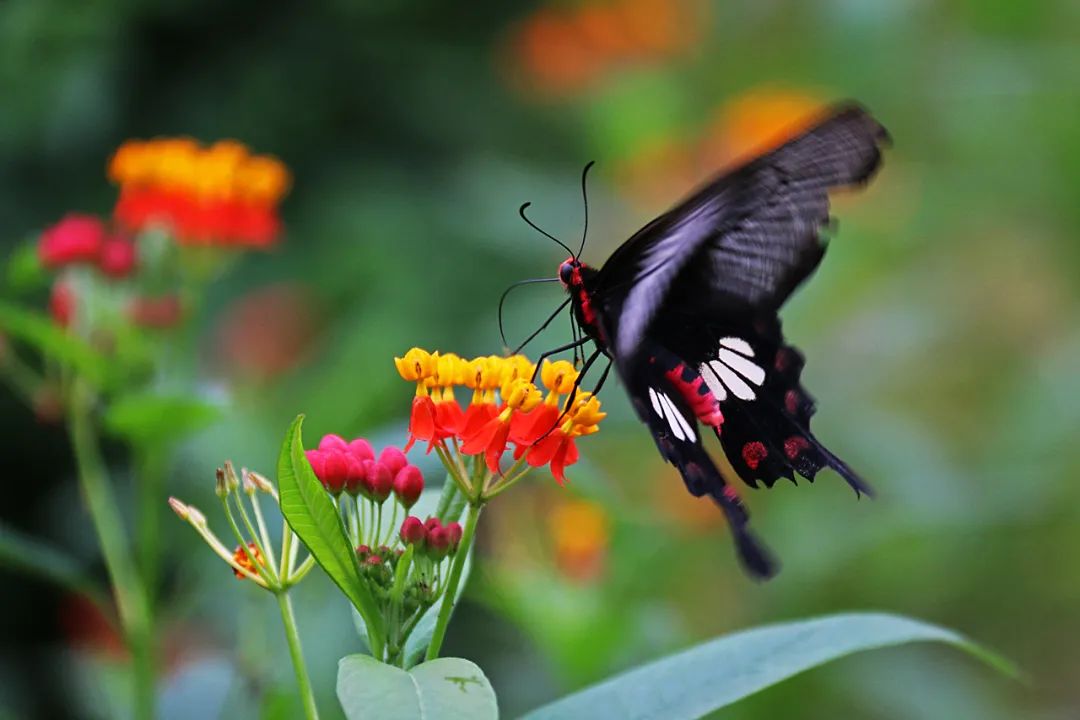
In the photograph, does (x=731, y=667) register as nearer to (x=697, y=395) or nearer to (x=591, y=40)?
(x=697, y=395)

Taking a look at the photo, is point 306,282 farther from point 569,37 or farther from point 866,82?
point 866,82

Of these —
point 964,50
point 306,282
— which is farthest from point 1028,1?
point 306,282

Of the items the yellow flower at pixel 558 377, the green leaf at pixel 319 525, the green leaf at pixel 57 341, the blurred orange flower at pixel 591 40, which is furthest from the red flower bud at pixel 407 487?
the blurred orange flower at pixel 591 40

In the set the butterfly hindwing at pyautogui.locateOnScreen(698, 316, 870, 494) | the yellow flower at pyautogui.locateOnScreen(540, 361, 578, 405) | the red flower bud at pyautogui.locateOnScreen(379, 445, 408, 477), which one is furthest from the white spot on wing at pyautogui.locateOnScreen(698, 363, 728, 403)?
the red flower bud at pyautogui.locateOnScreen(379, 445, 408, 477)

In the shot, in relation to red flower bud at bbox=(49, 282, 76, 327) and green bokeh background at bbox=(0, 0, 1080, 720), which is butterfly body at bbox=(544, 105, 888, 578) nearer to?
green bokeh background at bbox=(0, 0, 1080, 720)

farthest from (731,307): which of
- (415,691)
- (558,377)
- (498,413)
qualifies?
(415,691)

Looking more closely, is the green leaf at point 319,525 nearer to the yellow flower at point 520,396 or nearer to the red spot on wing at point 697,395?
the yellow flower at point 520,396
